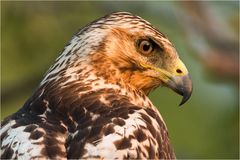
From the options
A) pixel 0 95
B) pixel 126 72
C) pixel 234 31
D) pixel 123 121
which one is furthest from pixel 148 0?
pixel 123 121

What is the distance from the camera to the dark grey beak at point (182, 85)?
25.7 ft

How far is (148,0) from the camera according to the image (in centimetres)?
1291

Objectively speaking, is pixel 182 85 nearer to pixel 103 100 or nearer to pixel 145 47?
pixel 145 47

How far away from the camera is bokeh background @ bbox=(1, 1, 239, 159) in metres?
11.9

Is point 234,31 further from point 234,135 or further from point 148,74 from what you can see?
point 148,74

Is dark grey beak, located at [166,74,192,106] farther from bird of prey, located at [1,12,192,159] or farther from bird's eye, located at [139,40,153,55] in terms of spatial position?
bird's eye, located at [139,40,153,55]

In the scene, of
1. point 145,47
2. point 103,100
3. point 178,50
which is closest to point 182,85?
point 145,47

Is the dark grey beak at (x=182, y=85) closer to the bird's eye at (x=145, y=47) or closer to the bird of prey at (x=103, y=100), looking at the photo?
the bird of prey at (x=103, y=100)

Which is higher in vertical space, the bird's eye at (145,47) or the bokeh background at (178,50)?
the bird's eye at (145,47)

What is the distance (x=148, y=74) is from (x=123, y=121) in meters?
0.93

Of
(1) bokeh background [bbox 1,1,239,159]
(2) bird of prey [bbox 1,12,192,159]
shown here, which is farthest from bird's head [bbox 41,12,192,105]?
(1) bokeh background [bbox 1,1,239,159]

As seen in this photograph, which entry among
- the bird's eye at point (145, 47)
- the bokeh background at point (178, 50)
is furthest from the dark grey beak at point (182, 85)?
the bokeh background at point (178, 50)

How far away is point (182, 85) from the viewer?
788 centimetres

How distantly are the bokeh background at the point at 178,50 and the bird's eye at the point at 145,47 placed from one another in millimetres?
3314
